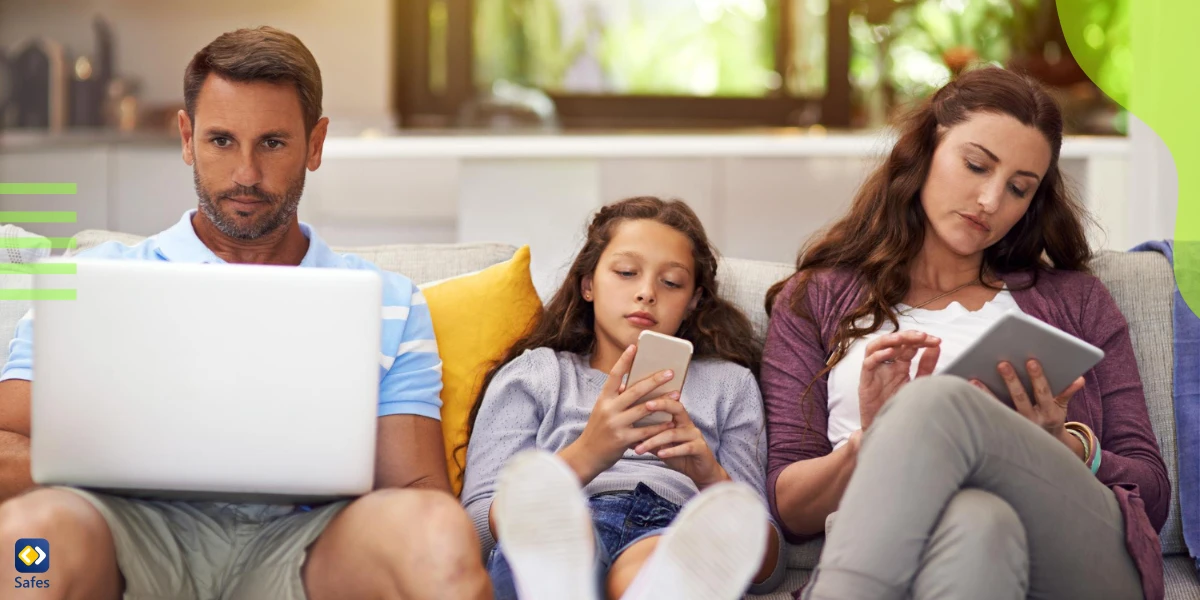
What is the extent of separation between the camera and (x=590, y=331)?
6.37ft

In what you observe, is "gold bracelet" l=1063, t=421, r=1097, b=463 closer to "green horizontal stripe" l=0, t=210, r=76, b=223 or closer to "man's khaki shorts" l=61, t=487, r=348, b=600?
"man's khaki shorts" l=61, t=487, r=348, b=600

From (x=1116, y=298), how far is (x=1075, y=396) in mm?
322

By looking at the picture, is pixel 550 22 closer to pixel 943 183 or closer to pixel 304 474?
pixel 943 183

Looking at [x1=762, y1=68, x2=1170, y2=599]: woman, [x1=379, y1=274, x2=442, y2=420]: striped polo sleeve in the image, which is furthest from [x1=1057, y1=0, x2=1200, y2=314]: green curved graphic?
[x1=379, y1=274, x2=442, y2=420]: striped polo sleeve

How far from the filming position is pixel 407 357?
5.60 feet

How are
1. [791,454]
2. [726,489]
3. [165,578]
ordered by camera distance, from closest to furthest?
[726,489] < [165,578] < [791,454]

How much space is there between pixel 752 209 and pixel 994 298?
6.10 feet

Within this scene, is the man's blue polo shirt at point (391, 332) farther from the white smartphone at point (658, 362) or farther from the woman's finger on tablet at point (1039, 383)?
the woman's finger on tablet at point (1039, 383)

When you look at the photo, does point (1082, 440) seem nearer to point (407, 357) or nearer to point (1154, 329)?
point (1154, 329)

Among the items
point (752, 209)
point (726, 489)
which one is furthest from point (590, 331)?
point (752, 209)

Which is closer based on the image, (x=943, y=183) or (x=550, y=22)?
(x=943, y=183)

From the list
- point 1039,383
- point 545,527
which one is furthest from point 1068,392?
point 545,527

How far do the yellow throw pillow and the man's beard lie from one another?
1.05 feet

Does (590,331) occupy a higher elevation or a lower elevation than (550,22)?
lower
